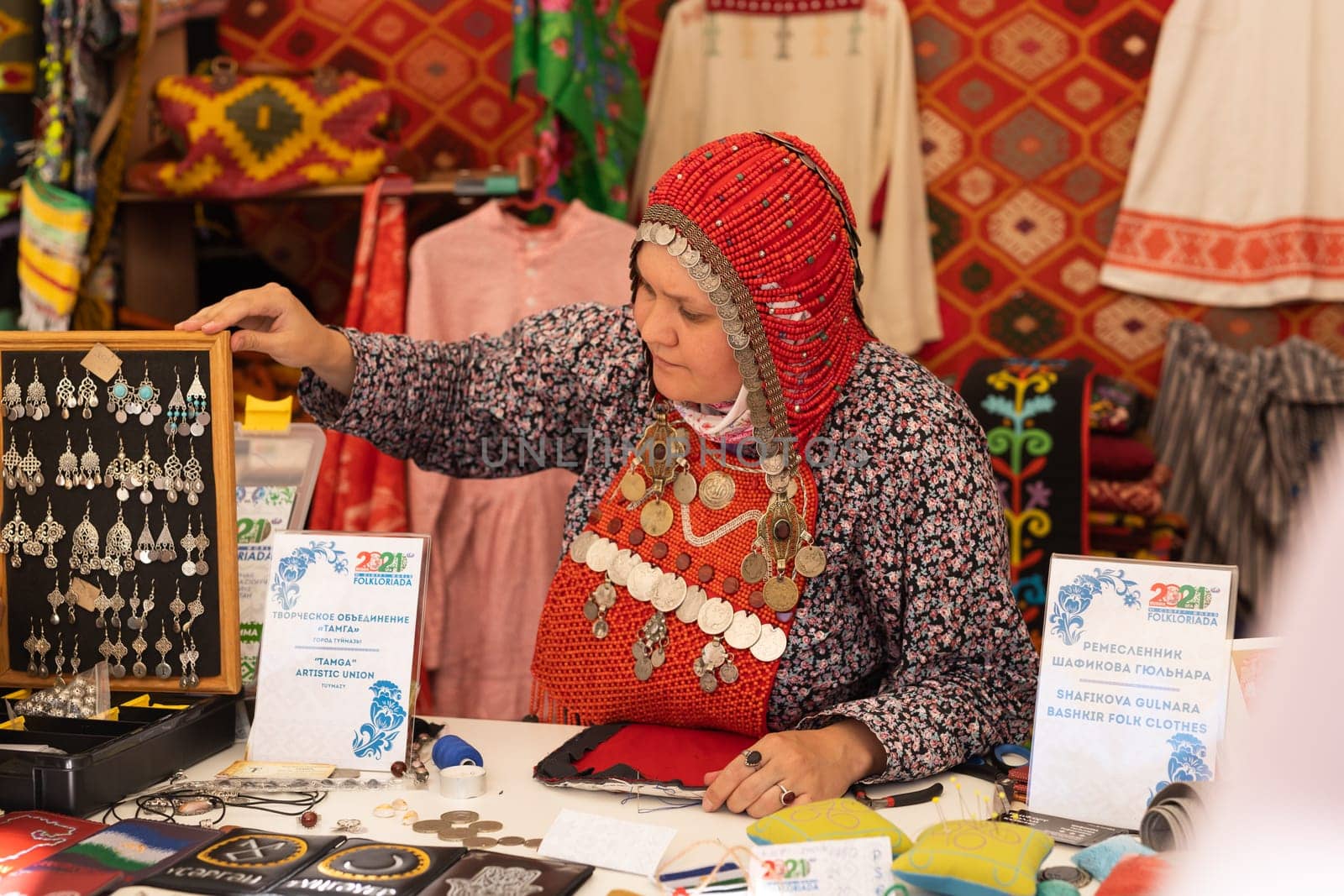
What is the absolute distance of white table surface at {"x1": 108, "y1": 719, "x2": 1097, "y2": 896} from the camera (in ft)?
4.36

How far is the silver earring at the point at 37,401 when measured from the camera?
1631 mm

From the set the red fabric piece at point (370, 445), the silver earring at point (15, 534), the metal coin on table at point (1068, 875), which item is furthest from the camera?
the red fabric piece at point (370, 445)

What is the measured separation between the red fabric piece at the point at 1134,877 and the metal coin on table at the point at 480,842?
63 cm

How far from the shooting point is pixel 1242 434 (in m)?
3.19

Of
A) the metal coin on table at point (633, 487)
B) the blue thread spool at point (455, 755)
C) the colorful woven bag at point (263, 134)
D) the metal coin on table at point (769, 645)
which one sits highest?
the colorful woven bag at point (263, 134)

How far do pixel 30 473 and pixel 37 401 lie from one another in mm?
97

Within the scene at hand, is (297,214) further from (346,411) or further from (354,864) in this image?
(354,864)

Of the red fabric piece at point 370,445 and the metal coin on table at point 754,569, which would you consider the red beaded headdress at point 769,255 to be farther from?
the red fabric piece at point 370,445

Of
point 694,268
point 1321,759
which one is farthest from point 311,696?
point 1321,759

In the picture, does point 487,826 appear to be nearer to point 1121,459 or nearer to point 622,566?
point 622,566

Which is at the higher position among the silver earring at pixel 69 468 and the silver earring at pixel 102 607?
the silver earring at pixel 69 468

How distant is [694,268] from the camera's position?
165 centimetres

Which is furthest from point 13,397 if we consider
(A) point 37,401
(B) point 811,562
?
(B) point 811,562

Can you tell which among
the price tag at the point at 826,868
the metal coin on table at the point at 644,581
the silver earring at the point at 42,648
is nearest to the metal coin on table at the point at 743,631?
the metal coin on table at the point at 644,581
